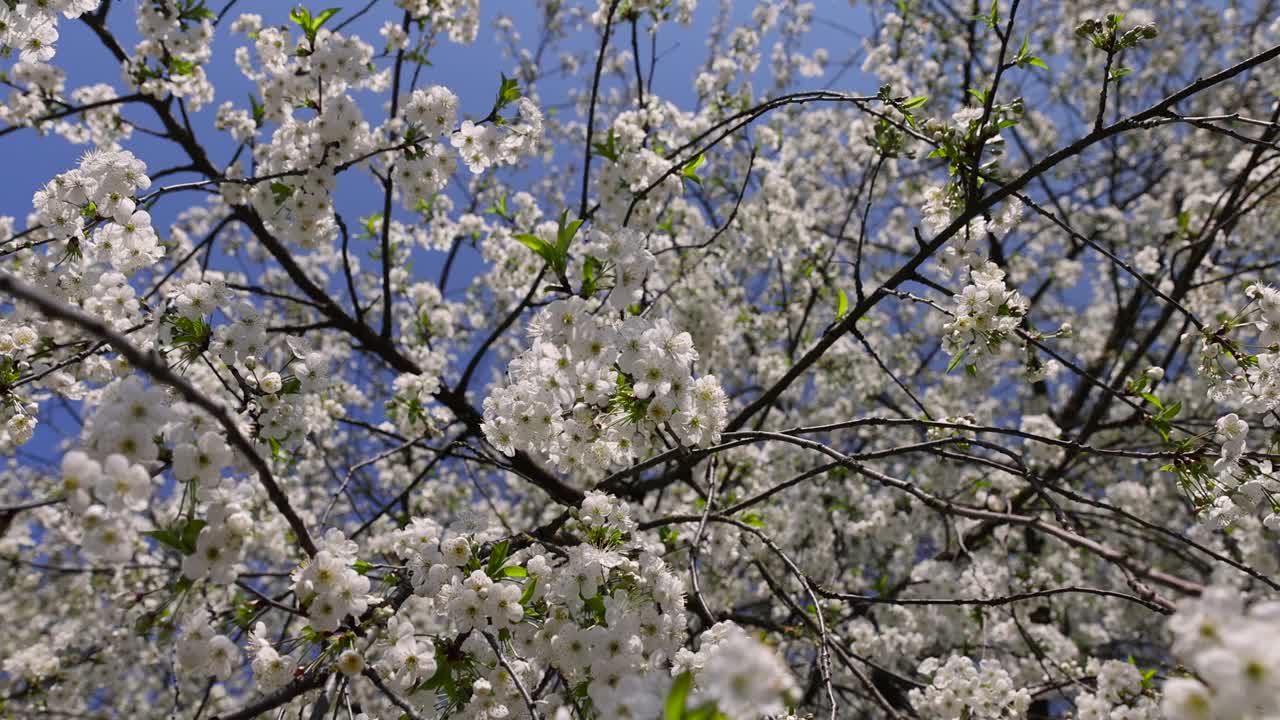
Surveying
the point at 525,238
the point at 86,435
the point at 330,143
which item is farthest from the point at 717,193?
the point at 86,435

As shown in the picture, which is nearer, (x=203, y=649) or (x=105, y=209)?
(x=203, y=649)

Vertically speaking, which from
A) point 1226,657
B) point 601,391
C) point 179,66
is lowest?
point 1226,657

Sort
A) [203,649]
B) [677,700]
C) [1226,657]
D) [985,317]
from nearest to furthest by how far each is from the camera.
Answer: [1226,657]
[677,700]
[203,649]
[985,317]

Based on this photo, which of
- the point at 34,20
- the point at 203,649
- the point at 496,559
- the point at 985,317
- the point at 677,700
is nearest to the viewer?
the point at 677,700

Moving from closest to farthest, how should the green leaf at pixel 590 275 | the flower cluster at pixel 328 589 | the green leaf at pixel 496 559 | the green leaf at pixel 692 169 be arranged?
the flower cluster at pixel 328 589
the green leaf at pixel 496 559
the green leaf at pixel 590 275
the green leaf at pixel 692 169

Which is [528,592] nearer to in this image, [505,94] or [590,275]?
[590,275]

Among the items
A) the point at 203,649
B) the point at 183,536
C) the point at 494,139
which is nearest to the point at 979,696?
the point at 203,649

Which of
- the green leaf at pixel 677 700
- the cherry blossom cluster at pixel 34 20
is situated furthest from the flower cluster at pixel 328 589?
the cherry blossom cluster at pixel 34 20

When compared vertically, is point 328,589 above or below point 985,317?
below

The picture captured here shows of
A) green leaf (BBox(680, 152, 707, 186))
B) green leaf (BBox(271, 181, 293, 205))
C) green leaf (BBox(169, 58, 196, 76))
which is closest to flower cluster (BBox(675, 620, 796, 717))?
green leaf (BBox(680, 152, 707, 186))

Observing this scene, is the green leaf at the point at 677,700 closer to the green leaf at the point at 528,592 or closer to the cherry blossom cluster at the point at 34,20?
the green leaf at the point at 528,592

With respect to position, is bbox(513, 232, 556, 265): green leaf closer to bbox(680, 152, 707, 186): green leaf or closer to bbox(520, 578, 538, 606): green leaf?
bbox(520, 578, 538, 606): green leaf

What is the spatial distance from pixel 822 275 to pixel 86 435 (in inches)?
222

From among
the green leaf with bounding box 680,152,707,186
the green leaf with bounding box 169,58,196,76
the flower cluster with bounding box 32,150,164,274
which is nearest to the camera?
the flower cluster with bounding box 32,150,164,274
